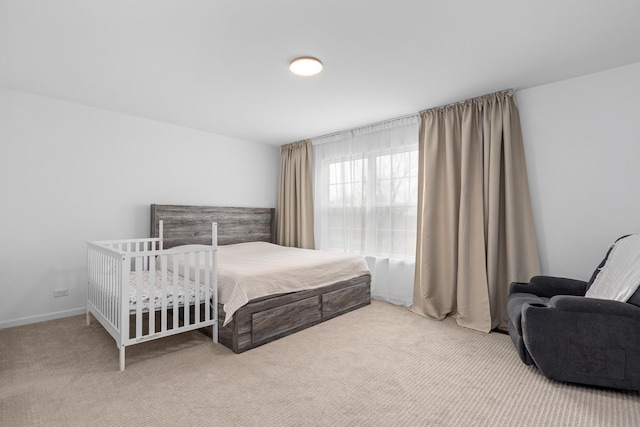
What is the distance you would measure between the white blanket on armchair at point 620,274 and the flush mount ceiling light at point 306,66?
254 centimetres

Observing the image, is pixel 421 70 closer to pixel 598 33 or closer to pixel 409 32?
pixel 409 32

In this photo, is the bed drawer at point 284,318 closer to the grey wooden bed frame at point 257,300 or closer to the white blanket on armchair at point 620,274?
the grey wooden bed frame at point 257,300

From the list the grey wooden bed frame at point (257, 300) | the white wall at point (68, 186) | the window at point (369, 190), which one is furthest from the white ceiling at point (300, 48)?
the grey wooden bed frame at point (257, 300)

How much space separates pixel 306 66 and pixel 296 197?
2.62 metres

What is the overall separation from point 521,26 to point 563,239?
6.10ft

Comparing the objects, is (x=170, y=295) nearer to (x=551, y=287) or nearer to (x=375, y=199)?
(x=375, y=199)

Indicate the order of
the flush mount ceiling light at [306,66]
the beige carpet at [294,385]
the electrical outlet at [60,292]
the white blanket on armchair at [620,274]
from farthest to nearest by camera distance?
the electrical outlet at [60,292] < the flush mount ceiling light at [306,66] < the white blanket on armchair at [620,274] < the beige carpet at [294,385]

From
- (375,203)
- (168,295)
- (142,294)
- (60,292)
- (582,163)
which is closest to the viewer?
(142,294)

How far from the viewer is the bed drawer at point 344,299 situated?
10.3 ft

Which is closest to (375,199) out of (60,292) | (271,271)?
(271,271)

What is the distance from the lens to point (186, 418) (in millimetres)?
1595

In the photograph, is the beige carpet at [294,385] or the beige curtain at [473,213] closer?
the beige carpet at [294,385]

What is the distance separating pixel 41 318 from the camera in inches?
119

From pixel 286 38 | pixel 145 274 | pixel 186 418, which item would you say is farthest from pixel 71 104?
pixel 186 418
